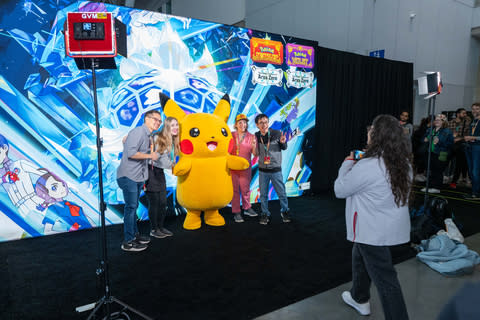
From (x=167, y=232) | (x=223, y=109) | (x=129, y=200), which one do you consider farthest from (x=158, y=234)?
(x=223, y=109)

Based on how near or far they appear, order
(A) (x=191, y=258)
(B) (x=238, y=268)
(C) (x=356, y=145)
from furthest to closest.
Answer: (C) (x=356, y=145), (A) (x=191, y=258), (B) (x=238, y=268)

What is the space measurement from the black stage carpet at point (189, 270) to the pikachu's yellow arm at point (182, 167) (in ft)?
2.31

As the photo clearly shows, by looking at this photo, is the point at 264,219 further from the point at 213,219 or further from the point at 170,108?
the point at 170,108

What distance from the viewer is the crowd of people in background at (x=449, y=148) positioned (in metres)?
5.35

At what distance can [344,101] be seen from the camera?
587cm

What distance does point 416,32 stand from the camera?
23.6 ft

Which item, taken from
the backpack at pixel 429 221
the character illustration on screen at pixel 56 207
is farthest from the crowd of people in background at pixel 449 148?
the character illustration on screen at pixel 56 207

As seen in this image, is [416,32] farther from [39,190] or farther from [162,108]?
[39,190]

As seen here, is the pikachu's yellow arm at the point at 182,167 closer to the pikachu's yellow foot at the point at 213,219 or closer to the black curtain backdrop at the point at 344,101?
the pikachu's yellow foot at the point at 213,219

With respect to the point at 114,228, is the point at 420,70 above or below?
above

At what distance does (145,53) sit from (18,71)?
1340 mm

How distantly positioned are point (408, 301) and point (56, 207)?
11.6 feet

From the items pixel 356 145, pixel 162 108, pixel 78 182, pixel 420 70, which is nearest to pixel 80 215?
pixel 78 182

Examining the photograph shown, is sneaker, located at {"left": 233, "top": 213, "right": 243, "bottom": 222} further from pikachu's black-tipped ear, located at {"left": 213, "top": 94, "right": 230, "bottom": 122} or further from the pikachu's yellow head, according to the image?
pikachu's black-tipped ear, located at {"left": 213, "top": 94, "right": 230, "bottom": 122}
